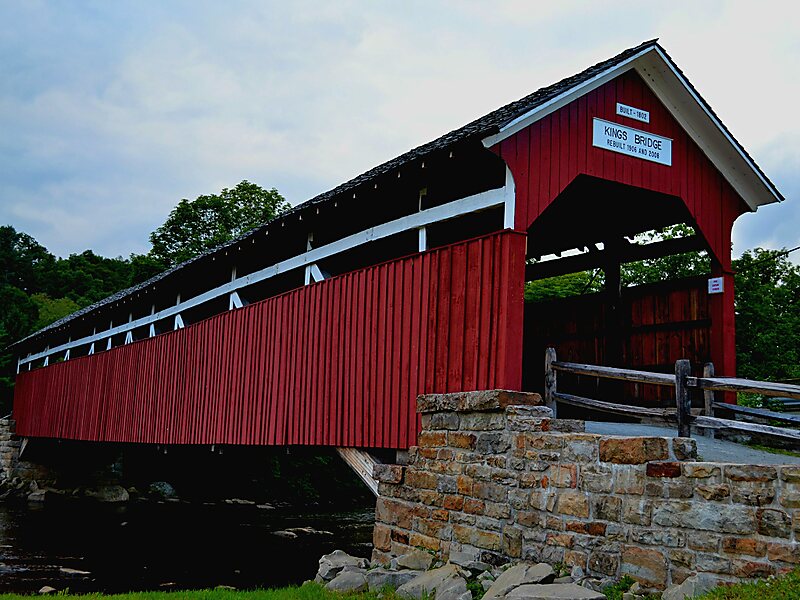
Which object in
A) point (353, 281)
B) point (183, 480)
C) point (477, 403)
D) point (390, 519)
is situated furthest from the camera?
point (183, 480)

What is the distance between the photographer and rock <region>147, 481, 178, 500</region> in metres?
24.6

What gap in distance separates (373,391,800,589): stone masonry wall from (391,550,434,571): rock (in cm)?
12

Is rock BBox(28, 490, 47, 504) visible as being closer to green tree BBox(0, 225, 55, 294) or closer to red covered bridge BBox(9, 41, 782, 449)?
red covered bridge BBox(9, 41, 782, 449)

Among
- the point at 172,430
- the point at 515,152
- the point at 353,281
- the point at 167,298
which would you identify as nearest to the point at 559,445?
the point at 515,152

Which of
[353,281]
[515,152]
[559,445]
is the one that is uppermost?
[515,152]

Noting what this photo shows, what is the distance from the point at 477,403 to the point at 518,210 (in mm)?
1763

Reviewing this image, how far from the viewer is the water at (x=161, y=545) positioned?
439 inches

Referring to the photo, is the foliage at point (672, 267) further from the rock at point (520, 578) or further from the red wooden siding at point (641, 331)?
the rock at point (520, 578)

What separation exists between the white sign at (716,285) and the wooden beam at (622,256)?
0.41m

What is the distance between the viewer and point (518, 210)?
7.34 m

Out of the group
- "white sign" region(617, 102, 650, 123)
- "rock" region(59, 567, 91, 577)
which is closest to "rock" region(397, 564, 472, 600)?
"white sign" region(617, 102, 650, 123)

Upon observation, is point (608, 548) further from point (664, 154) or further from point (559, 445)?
point (664, 154)

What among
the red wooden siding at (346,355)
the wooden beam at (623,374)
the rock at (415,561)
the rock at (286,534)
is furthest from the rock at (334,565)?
the rock at (286,534)

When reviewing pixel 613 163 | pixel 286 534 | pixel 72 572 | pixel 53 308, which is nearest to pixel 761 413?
pixel 613 163
